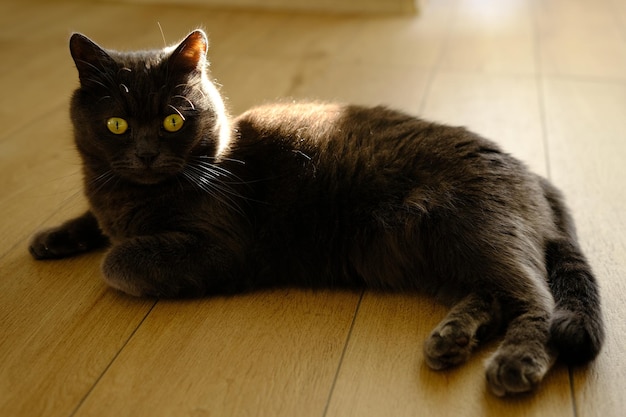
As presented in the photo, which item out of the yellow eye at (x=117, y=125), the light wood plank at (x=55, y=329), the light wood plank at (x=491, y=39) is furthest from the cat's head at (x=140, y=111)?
the light wood plank at (x=491, y=39)

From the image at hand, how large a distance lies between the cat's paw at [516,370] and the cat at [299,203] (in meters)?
0.11

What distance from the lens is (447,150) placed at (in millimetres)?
1448

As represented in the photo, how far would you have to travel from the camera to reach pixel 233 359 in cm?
125

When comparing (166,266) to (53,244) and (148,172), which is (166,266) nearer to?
(148,172)

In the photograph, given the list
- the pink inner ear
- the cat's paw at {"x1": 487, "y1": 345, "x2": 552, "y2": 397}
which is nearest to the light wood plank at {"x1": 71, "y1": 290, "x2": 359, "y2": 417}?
the cat's paw at {"x1": 487, "y1": 345, "x2": 552, "y2": 397}

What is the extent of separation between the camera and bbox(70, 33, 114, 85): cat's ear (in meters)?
1.37

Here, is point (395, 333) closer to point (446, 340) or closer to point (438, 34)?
point (446, 340)

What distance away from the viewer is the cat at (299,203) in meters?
1.34

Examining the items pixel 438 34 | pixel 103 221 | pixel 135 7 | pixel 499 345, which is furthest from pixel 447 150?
pixel 135 7

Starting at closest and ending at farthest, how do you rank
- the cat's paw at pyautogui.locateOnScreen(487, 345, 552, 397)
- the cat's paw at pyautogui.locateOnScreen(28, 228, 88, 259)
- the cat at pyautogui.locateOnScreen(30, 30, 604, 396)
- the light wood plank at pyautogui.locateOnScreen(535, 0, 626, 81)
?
the cat's paw at pyautogui.locateOnScreen(487, 345, 552, 397) < the cat at pyautogui.locateOnScreen(30, 30, 604, 396) < the cat's paw at pyautogui.locateOnScreen(28, 228, 88, 259) < the light wood plank at pyautogui.locateOnScreen(535, 0, 626, 81)

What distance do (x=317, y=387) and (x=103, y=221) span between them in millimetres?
629

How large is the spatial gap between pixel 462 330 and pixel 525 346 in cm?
11

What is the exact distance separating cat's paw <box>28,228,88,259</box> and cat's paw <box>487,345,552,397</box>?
957mm

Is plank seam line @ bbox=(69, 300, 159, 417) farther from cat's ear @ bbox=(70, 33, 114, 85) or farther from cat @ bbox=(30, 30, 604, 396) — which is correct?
cat's ear @ bbox=(70, 33, 114, 85)
